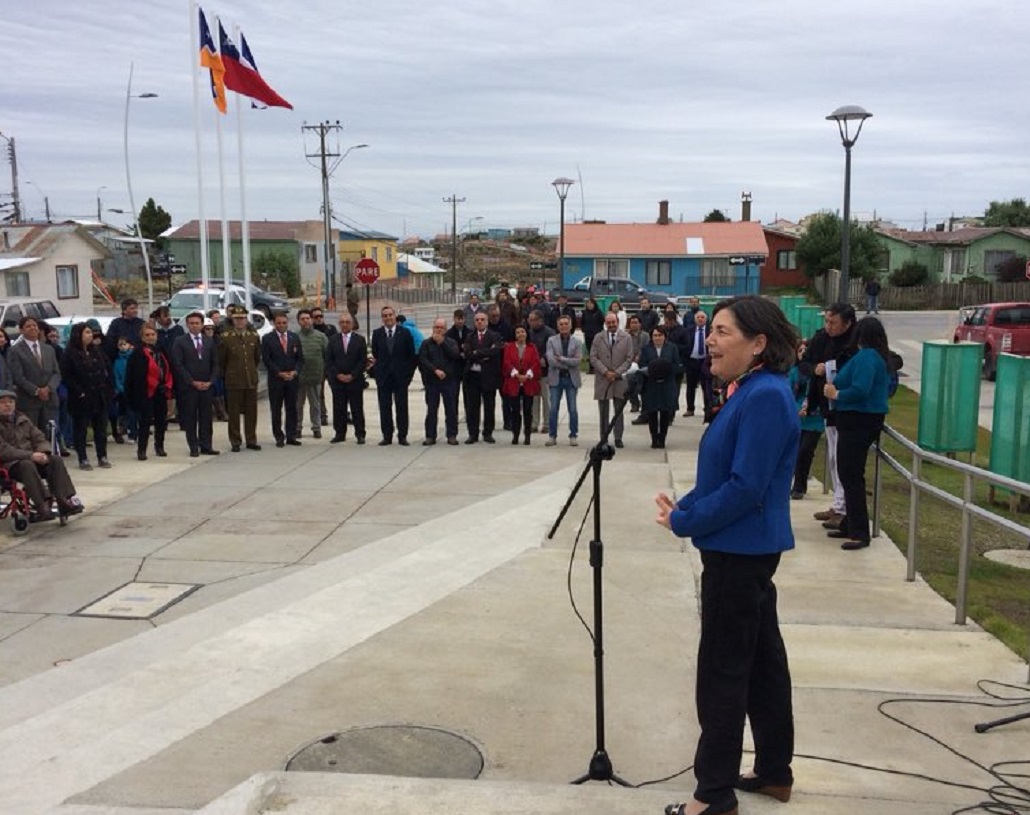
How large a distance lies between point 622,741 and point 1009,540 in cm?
659

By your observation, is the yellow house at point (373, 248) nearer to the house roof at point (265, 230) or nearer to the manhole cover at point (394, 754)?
the house roof at point (265, 230)

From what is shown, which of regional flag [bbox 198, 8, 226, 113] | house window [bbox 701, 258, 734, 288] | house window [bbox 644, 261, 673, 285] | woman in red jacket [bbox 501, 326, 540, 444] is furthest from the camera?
house window [bbox 644, 261, 673, 285]

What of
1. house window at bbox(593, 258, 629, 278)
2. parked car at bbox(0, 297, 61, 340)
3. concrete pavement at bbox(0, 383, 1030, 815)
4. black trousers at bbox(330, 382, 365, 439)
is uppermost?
house window at bbox(593, 258, 629, 278)

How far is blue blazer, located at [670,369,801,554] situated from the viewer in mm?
3389

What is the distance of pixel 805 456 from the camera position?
32.4 ft

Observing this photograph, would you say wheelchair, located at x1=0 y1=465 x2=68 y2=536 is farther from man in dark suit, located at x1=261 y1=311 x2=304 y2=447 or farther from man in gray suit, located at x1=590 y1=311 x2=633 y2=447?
man in gray suit, located at x1=590 y1=311 x2=633 y2=447

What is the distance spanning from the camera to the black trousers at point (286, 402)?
1378 cm

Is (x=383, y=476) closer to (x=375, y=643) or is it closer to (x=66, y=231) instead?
(x=375, y=643)

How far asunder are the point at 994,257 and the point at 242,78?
51539mm

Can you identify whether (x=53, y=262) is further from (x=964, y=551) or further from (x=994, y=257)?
(x=994, y=257)

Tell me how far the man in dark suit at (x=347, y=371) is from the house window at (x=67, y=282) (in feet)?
96.6

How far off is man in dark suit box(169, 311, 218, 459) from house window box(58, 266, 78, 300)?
96.1ft

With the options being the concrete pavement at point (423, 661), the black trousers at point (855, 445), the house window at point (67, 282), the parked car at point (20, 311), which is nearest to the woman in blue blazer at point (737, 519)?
the concrete pavement at point (423, 661)

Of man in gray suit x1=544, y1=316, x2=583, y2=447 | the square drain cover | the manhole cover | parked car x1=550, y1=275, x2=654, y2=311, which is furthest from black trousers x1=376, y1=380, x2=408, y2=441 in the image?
parked car x1=550, y1=275, x2=654, y2=311
